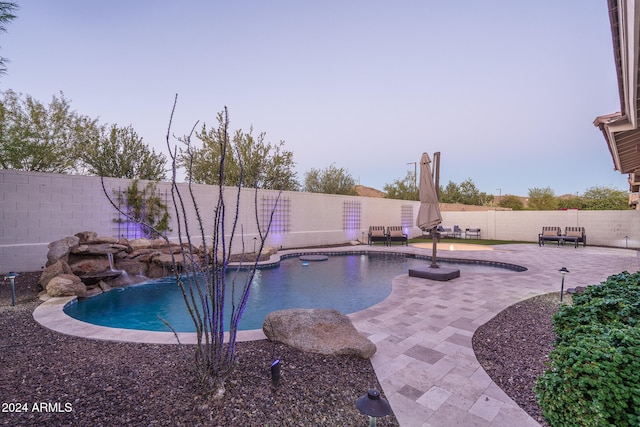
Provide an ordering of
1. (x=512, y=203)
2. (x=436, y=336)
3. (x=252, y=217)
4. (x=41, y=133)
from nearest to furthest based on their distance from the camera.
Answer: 1. (x=436, y=336)
2. (x=252, y=217)
3. (x=41, y=133)
4. (x=512, y=203)

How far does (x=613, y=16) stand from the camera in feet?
8.05

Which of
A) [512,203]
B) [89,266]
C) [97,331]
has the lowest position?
[97,331]

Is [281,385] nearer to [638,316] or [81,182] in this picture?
[638,316]

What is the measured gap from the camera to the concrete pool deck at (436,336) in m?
2.20

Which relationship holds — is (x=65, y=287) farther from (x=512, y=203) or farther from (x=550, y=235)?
(x=512, y=203)

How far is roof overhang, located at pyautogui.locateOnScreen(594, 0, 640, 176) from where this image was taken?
2.17m

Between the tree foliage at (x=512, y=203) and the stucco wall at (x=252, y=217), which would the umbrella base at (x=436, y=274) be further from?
the tree foliage at (x=512, y=203)

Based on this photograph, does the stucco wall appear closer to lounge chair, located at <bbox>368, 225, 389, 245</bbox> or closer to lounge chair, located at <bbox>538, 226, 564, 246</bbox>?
lounge chair, located at <bbox>538, 226, 564, 246</bbox>

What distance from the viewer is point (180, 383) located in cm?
243

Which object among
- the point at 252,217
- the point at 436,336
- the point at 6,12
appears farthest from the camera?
the point at 252,217

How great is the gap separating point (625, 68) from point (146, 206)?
11051mm

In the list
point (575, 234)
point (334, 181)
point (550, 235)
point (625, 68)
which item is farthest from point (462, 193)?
point (625, 68)

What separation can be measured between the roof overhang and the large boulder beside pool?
11.3 ft

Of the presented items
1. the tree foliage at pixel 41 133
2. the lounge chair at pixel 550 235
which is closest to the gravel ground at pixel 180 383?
the tree foliage at pixel 41 133
